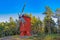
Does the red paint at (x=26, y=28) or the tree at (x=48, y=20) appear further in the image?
the tree at (x=48, y=20)

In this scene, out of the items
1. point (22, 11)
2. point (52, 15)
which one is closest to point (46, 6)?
point (52, 15)

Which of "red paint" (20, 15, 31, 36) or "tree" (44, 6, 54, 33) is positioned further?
"tree" (44, 6, 54, 33)

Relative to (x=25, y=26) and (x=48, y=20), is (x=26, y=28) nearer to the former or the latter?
(x=25, y=26)

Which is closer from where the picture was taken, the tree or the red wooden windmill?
the red wooden windmill

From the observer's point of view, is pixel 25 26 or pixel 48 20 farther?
pixel 48 20

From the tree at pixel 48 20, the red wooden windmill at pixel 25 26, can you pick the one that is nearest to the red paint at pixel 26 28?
the red wooden windmill at pixel 25 26

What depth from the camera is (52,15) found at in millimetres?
12758

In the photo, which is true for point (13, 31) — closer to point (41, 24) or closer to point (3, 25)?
point (3, 25)

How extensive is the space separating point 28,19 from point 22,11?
2.65 ft

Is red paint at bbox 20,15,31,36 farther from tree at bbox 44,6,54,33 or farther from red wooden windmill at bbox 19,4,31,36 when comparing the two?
tree at bbox 44,6,54,33

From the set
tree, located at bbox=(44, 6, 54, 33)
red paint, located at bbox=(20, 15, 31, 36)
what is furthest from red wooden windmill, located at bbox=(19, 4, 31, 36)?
tree, located at bbox=(44, 6, 54, 33)

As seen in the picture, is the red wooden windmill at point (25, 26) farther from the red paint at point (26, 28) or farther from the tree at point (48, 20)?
the tree at point (48, 20)

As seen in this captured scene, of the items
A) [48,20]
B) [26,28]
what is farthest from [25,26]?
[48,20]

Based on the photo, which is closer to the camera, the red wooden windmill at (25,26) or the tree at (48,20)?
the red wooden windmill at (25,26)
